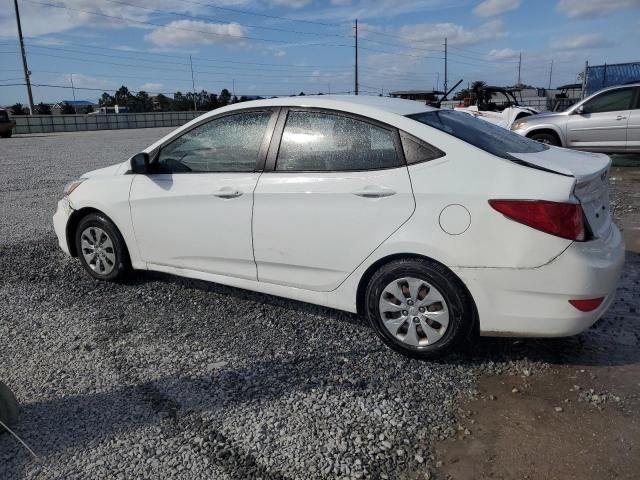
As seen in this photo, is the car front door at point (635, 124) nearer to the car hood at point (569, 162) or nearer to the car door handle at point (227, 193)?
the car hood at point (569, 162)

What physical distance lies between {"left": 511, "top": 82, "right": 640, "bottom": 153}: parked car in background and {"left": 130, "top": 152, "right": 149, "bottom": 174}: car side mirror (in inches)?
383

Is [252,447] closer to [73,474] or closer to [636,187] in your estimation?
[73,474]

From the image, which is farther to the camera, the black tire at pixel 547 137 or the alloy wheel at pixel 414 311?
the black tire at pixel 547 137

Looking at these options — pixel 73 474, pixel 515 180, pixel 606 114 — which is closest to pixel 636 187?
pixel 606 114

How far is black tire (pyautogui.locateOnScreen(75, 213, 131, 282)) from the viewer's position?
457 centimetres

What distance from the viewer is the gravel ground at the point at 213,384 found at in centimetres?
252

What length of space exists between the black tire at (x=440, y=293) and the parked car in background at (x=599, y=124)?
9773mm

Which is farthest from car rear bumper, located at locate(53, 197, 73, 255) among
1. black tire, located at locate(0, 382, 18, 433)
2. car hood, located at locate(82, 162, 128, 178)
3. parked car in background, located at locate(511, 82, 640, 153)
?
parked car in background, located at locate(511, 82, 640, 153)

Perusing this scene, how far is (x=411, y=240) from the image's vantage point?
3.17 m

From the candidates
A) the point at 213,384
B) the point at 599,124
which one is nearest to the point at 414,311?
the point at 213,384

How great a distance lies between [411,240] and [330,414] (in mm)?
1084

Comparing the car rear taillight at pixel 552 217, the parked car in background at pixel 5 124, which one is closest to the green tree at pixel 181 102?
the parked car in background at pixel 5 124

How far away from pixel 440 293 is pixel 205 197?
5.96ft

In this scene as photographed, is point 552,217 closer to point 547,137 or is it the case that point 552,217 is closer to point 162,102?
point 547,137
